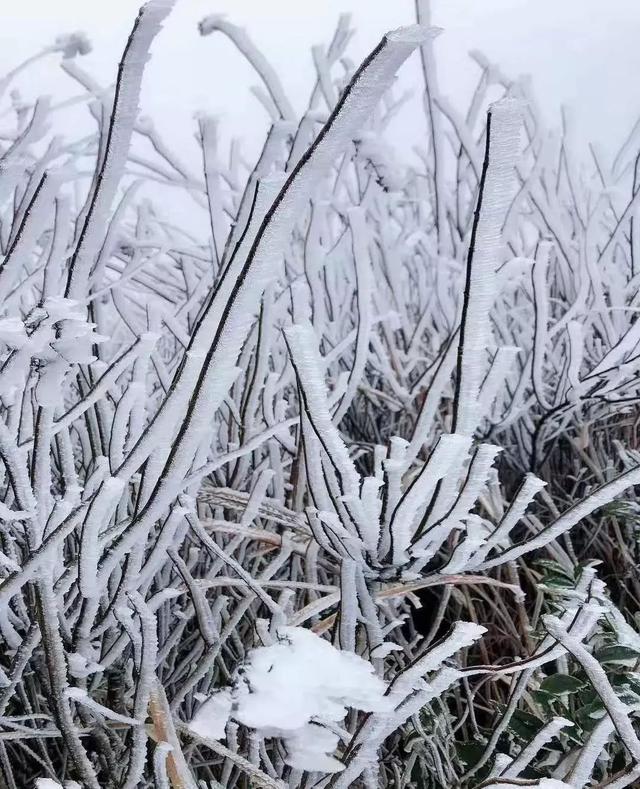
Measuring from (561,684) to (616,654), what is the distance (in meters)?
0.05

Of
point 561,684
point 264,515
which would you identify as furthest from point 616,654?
point 264,515

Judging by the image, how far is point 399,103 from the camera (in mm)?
1231

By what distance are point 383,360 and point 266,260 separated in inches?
27.1

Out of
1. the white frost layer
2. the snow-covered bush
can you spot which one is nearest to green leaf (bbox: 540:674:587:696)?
the snow-covered bush

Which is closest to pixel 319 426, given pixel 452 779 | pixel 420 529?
pixel 420 529

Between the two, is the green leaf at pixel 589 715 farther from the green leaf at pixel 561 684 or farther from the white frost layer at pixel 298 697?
the white frost layer at pixel 298 697

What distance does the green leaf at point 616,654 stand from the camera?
1.80 feet

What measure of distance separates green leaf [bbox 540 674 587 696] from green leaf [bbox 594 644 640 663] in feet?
0.08

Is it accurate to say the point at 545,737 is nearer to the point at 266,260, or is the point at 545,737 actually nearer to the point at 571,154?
the point at 266,260

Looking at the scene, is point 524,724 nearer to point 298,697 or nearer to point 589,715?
point 589,715

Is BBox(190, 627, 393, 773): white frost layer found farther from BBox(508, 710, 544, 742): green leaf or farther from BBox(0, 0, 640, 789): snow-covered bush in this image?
BBox(508, 710, 544, 742): green leaf

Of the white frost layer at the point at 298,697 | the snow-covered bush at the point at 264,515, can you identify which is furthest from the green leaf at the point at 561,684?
the white frost layer at the point at 298,697

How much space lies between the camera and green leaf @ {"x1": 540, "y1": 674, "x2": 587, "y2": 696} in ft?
1.79

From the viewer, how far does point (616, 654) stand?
1.82 feet
